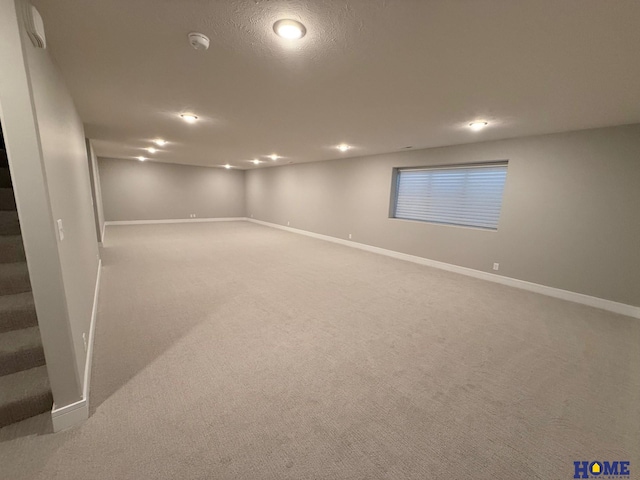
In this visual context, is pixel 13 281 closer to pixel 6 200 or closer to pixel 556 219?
pixel 6 200

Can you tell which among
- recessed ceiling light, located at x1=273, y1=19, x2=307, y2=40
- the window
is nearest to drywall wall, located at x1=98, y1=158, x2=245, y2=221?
the window

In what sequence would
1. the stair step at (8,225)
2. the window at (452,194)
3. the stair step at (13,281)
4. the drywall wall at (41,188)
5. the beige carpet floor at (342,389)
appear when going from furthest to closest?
the window at (452,194) < the stair step at (8,225) < the stair step at (13,281) < the beige carpet floor at (342,389) < the drywall wall at (41,188)

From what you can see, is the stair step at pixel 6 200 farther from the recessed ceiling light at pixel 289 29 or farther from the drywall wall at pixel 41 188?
the recessed ceiling light at pixel 289 29

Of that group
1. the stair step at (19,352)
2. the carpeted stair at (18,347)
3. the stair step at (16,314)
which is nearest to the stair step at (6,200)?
the carpeted stair at (18,347)

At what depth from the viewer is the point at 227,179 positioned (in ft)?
34.8

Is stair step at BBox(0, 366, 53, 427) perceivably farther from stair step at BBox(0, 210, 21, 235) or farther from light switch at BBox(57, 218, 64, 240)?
stair step at BBox(0, 210, 21, 235)

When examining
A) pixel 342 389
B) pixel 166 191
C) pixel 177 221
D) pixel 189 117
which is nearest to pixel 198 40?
pixel 189 117

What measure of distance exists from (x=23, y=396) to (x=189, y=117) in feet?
10.5

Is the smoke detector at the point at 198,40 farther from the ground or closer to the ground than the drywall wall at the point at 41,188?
farther from the ground

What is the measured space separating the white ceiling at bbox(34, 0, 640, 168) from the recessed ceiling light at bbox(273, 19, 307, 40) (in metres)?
0.05

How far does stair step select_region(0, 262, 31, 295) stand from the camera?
72.7 inches

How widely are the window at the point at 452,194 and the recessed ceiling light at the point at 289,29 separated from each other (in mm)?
4076

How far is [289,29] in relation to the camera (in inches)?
58.6

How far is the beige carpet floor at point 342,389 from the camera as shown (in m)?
1.30
